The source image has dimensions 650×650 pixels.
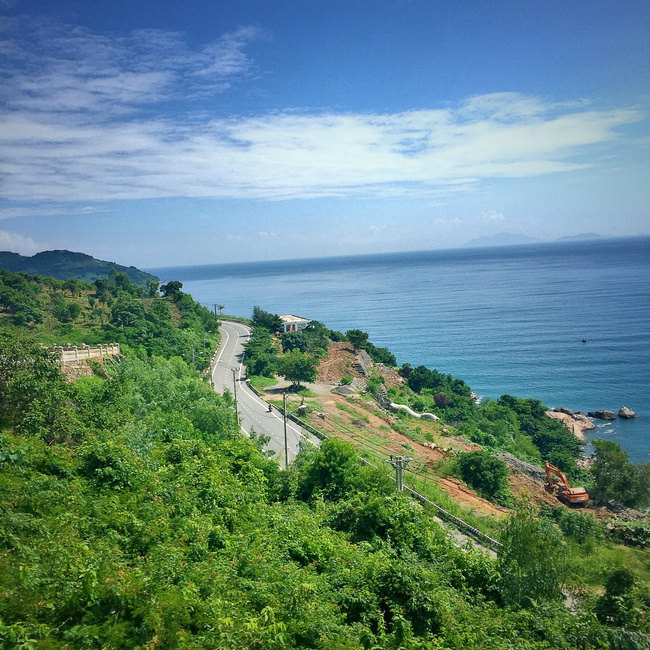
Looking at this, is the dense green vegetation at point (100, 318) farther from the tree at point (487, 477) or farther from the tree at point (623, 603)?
the tree at point (623, 603)

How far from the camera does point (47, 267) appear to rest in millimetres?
194125

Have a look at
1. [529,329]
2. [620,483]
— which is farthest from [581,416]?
[529,329]

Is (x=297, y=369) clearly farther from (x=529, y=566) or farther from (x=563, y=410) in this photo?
(x=529, y=566)

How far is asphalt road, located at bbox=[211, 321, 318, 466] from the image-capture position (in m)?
33.4

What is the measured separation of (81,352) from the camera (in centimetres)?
3397

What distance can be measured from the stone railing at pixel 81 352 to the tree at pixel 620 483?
36.3 metres

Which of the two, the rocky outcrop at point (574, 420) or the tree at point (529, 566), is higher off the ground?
the tree at point (529, 566)

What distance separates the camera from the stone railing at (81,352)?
32562 mm

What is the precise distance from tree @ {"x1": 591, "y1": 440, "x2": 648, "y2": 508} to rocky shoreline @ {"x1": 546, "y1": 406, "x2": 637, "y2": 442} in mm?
17034

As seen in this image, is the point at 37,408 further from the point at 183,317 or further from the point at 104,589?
the point at 183,317

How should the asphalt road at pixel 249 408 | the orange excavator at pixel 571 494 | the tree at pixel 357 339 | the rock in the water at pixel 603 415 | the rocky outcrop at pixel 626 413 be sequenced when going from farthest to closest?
1. the tree at pixel 357 339
2. the rock in the water at pixel 603 415
3. the rocky outcrop at pixel 626 413
4. the asphalt road at pixel 249 408
5. the orange excavator at pixel 571 494

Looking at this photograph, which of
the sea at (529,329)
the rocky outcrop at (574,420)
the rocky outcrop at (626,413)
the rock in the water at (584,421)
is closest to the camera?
the rocky outcrop at (574,420)

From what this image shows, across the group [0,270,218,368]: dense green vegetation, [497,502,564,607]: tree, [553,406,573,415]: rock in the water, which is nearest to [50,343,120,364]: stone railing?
[0,270,218,368]: dense green vegetation

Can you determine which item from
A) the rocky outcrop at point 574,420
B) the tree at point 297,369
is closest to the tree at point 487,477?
the tree at point 297,369
